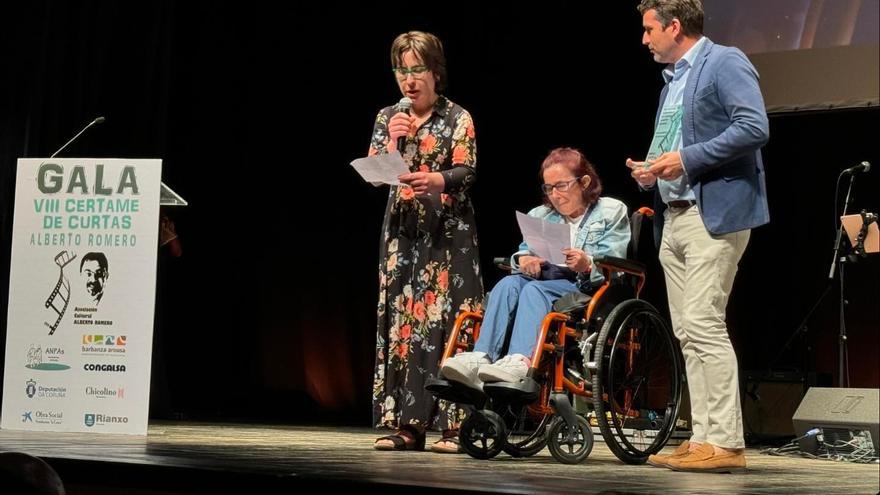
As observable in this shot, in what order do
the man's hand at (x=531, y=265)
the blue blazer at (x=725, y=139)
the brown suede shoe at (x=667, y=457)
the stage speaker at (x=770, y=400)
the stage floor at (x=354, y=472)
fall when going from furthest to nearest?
1. the stage speaker at (x=770, y=400)
2. the man's hand at (x=531, y=265)
3. the brown suede shoe at (x=667, y=457)
4. the blue blazer at (x=725, y=139)
5. the stage floor at (x=354, y=472)

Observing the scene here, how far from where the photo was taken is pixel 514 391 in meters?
2.78

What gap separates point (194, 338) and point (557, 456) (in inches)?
152

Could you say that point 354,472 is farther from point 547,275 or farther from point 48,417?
point 48,417

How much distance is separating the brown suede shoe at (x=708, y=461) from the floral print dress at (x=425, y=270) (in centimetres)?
85

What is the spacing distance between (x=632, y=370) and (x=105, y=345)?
160 centimetres

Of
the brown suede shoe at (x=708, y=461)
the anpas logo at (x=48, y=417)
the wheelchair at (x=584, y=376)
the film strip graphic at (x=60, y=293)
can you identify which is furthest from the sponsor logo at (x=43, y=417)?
the brown suede shoe at (x=708, y=461)

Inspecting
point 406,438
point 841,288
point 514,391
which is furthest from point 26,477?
point 841,288

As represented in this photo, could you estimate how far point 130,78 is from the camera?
573cm

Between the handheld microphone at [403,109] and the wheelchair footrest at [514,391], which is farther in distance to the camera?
the handheld microphone at [403,109]

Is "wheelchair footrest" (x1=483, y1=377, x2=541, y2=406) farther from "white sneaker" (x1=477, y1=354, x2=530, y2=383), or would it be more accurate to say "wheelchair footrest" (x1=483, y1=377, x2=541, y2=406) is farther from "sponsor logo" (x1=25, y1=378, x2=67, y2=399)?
"sponsor logo" (x1=25, y1=378, x2=67, y2=399)

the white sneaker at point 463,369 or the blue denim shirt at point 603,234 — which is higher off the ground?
the blue denim shirt at point 603,234

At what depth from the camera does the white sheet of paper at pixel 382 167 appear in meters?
3.04

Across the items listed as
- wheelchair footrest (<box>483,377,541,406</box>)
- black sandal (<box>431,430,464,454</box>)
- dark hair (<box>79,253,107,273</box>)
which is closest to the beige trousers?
wheelchair footrest (<box>483,377,541,406</box>)

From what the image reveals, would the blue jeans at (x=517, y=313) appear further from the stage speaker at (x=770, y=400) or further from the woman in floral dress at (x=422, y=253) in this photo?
the stage speaker at (x=770, y=400)
